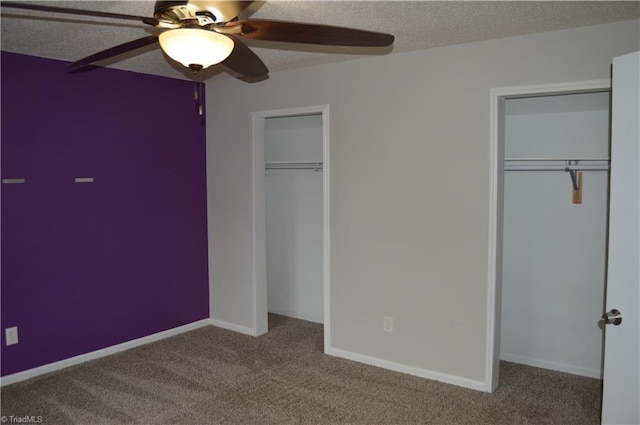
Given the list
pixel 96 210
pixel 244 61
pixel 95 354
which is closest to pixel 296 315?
pixel 95 354

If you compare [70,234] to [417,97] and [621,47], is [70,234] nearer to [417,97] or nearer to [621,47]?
[417,97]

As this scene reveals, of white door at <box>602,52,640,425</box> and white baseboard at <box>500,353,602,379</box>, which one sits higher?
white door at <box>602,52,640,425</box>

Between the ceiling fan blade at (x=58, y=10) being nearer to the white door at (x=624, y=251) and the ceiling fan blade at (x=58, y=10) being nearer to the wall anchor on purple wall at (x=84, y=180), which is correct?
the white door at (x=624, y=251)

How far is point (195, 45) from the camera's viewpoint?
6.39 feet

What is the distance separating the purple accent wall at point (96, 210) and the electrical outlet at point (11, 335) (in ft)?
0.11

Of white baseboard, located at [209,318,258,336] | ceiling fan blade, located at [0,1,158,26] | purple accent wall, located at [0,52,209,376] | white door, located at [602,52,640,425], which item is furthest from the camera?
white baseboard, located at [209,318,258,336]

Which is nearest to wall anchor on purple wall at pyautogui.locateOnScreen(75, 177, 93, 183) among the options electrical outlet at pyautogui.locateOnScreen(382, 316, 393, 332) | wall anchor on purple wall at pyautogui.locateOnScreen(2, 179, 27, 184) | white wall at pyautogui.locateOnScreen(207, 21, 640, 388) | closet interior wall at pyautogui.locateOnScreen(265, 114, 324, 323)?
wall anchor on purple wall at pyautogui.locateOnScreen(2, 179, 27, 184)

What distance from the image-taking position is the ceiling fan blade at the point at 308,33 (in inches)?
74.5

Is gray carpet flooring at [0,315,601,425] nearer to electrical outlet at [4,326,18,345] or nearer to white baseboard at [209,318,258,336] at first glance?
electrical outlet at [4,326,18,345]

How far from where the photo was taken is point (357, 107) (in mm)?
3695

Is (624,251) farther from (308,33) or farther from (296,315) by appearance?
(296,315)

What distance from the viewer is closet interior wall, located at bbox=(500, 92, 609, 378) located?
3467 mm

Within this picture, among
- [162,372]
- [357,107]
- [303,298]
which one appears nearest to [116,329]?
[162,372]

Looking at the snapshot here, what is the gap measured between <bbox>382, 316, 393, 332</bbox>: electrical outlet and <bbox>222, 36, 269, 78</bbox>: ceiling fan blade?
2003mm
